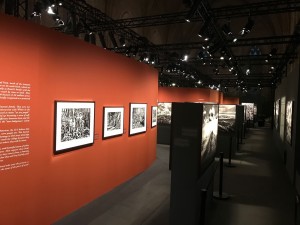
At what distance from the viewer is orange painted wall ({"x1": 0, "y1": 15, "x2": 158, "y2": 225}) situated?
3.86 meters

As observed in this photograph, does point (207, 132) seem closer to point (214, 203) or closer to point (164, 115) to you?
point (214, 203)

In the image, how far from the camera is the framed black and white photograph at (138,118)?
7.67 meters

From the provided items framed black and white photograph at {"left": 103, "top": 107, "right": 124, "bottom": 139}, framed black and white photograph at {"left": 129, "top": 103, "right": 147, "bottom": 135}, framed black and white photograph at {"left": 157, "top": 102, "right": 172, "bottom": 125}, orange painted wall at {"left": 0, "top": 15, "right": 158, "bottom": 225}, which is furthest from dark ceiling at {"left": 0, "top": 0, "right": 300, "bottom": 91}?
framed black and white photograph at {"left": 103, "top": 107, "right": 124, "bottom": 139}

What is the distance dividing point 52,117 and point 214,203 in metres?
4.06

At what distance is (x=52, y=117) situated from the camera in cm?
460

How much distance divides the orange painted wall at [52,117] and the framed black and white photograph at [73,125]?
0.11 m

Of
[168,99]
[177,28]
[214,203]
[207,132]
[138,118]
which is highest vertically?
[177,28]

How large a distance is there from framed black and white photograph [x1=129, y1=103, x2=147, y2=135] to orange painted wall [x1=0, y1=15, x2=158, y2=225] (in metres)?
0.33

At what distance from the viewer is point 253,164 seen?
34.3 ft

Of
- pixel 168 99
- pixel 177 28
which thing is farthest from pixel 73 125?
pixel 177 28

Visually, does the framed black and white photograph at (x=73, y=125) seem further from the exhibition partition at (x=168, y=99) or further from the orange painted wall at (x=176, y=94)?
the orange painted wall at (x=176, y=94)

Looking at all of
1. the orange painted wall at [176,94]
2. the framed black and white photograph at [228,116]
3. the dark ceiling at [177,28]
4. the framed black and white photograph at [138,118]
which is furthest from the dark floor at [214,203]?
the orange painted wall at [176,94]

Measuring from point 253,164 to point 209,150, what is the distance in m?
6.00

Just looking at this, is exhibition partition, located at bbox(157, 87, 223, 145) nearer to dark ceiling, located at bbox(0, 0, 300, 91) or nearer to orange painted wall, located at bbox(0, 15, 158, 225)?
dark ceiling, located at bbox(0, 0, 300, 91)
